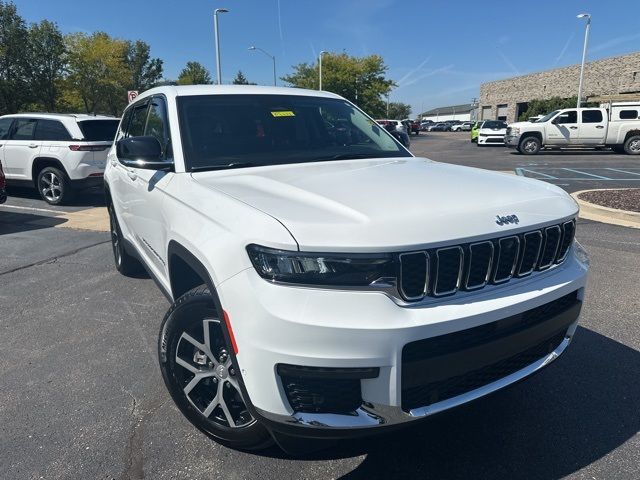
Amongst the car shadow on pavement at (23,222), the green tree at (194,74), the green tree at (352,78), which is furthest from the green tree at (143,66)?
the car shadow on pavement at (23,222)

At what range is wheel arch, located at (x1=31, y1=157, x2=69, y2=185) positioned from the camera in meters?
9.43

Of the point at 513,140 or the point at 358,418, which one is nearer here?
the point at 358,418

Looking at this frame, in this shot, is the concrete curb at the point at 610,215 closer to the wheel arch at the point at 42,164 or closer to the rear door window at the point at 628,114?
the wheel arch at the point at 42,164

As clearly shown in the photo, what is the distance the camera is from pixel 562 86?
48.0 metres

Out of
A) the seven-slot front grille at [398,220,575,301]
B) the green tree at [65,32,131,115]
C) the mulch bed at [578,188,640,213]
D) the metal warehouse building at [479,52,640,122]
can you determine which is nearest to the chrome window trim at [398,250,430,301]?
the seven-slot front grille at [398,220,575,301]

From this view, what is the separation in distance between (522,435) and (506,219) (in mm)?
1255

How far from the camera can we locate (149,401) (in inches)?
115

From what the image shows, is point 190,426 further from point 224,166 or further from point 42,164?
point 42,164

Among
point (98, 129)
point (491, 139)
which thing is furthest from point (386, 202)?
point (491, 139)

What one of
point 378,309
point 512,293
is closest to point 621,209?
point 512,293

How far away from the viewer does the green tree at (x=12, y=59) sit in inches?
1193

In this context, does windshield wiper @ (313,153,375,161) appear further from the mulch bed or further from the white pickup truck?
the white pickup truck

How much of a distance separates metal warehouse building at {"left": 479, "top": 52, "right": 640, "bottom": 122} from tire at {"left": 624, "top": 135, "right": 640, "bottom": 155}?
6.94 meters

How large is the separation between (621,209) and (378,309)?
776cm
